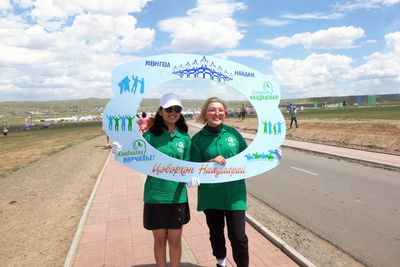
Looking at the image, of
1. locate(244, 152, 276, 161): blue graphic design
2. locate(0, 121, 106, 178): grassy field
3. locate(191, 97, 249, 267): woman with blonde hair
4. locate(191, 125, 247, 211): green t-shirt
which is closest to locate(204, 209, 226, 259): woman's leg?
locate(191, 97, 249, 267): woman with blonde hair

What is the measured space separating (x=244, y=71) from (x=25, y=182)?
31.3ft

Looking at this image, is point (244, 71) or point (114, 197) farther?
point (114, 197)

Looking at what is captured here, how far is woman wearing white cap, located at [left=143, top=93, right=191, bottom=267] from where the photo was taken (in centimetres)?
282

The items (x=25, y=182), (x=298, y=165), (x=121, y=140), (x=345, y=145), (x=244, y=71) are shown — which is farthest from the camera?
(x=345, y=145)

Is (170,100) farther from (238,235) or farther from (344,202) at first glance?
(344,202)

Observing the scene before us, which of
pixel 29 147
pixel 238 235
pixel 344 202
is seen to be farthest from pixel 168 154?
pixel 29 147

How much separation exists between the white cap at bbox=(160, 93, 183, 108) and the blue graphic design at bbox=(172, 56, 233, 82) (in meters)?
0.34

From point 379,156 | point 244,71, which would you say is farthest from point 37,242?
point 379,156

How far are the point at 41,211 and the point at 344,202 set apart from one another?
23.1 feet

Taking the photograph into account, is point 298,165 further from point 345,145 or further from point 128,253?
point 128,253

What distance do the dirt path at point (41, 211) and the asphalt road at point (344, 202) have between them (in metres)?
4.40

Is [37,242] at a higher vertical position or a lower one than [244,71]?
lower

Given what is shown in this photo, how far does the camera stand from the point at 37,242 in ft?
15.9

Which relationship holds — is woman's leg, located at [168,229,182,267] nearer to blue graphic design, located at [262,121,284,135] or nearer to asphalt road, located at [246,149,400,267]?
blue graphic design, located at [262,121,284,135]
